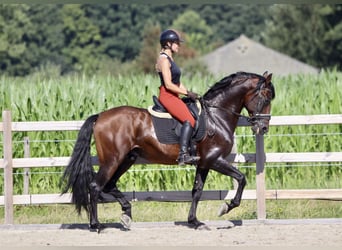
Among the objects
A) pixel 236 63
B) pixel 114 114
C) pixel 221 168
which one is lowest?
pixel 221 168

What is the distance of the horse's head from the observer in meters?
10.8

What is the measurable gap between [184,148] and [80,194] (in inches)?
58.1

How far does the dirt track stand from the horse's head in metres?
1.32

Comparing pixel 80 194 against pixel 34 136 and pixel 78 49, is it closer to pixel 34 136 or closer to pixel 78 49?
pixel 34 136

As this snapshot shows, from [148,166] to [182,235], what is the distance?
460 centimetres

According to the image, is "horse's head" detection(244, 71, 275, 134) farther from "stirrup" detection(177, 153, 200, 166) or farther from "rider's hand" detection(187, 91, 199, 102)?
"stirrup" detection(177, 153, 200, 166)

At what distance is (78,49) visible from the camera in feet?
270

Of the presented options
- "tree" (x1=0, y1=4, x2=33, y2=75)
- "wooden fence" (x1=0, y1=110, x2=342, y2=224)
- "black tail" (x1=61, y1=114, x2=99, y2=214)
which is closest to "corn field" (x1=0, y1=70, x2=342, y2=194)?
"wooden fence" (x1=0, y1=110, x2=342, y2=224)

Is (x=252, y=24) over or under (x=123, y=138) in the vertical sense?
over

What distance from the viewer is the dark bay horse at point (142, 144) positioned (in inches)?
419

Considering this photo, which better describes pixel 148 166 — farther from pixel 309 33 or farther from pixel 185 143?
pixel 309 33

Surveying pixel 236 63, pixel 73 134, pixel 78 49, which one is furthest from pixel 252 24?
pixel 73 134

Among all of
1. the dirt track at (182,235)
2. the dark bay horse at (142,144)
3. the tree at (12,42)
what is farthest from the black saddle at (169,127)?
the tree at (12,42)

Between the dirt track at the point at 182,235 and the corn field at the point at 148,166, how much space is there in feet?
10.1
